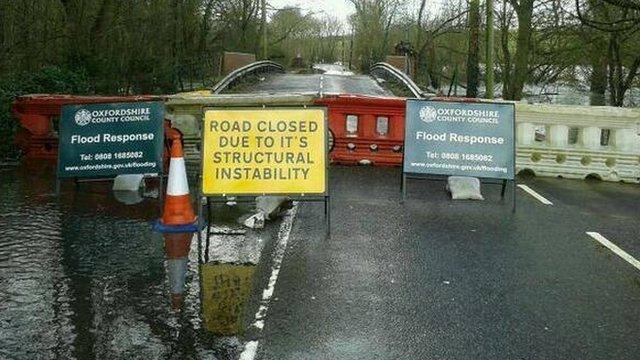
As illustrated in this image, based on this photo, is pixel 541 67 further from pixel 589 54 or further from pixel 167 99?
pixel 167 99

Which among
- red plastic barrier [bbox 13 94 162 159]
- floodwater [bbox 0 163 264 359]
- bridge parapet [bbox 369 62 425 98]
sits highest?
bridge parapet [bbox 369 62 425 98]

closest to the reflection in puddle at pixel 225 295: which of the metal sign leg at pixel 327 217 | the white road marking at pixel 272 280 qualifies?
the white road marking at pixel 272 280

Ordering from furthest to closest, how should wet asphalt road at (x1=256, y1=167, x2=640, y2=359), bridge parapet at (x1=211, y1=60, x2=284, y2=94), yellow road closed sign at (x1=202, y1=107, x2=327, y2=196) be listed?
1. bridge parapet at (x1=211, y1=60, x2=284, y2=94)
2. yellow road closed sign at (x1=202, y1=107, x2=327, y2=196)
3. wet asphalt road at (x1=256, y1=167, x2=640, y2=359)

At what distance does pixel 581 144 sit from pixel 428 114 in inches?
146

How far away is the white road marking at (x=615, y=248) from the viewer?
620 centimetres

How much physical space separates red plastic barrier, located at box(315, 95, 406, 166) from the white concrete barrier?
1.96 meters

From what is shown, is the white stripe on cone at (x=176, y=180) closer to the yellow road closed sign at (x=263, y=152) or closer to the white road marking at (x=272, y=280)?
the yellow road closed sign at (x=263, y=152)

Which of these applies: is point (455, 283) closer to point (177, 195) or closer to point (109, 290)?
point (177, 195)

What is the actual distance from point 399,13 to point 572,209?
5378 cm

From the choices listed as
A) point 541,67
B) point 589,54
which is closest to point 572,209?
point 589,54

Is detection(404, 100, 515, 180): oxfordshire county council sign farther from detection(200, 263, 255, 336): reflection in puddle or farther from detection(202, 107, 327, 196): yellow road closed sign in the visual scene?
detection(200, 263, 255, 336): reflection in puddle

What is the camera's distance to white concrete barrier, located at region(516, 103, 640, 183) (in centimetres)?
1037

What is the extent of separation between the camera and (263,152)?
21.3ft

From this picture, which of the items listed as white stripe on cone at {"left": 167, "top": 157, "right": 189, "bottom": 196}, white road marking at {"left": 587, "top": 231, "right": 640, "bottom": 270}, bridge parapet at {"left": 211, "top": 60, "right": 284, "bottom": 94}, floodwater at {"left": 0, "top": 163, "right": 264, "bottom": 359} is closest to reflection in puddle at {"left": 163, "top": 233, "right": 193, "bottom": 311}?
floodwater at {"left": 0, "top": 163, "right": 264, "bottom": 359}
